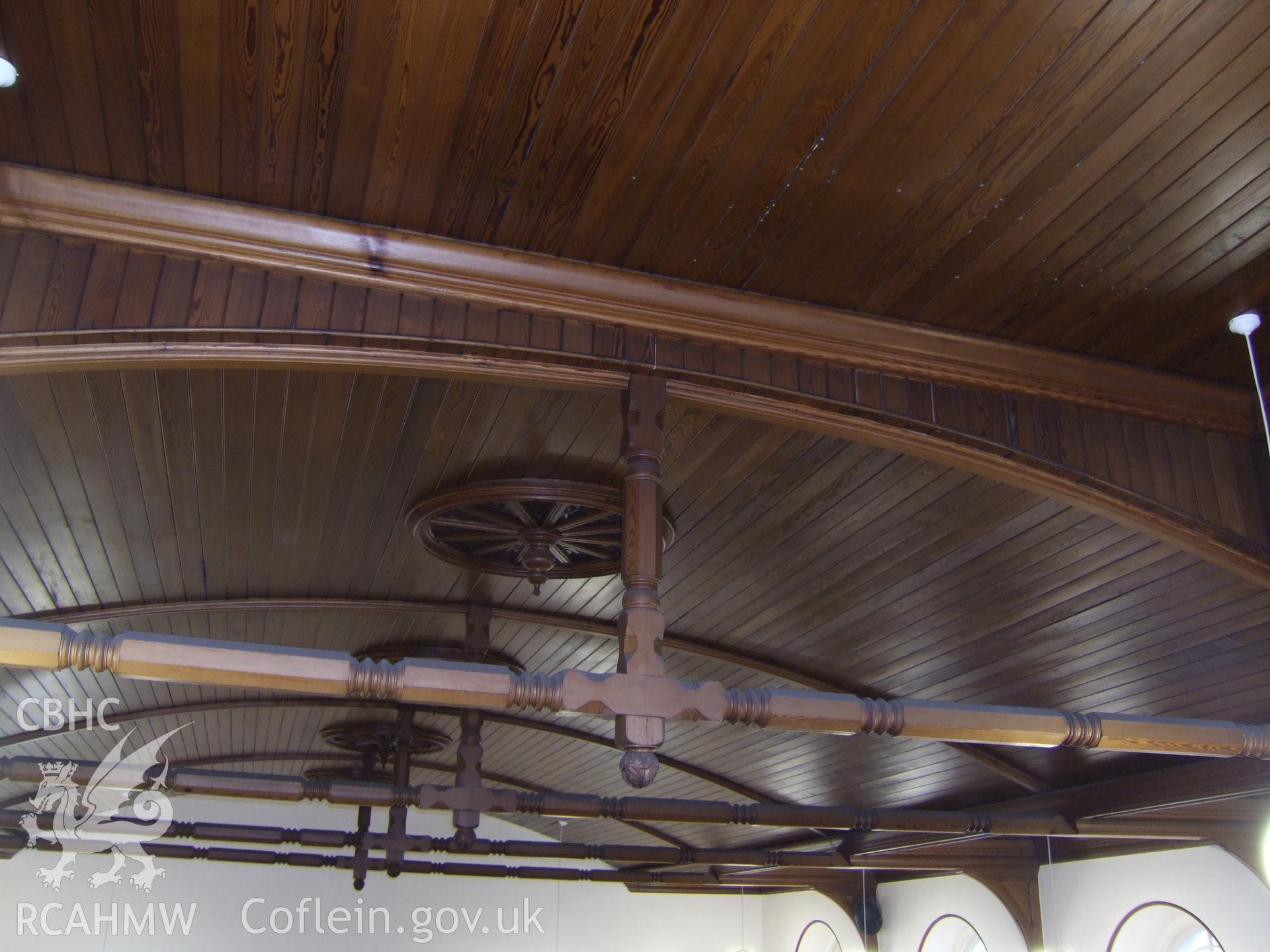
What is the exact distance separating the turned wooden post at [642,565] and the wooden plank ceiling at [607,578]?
806 millimetres

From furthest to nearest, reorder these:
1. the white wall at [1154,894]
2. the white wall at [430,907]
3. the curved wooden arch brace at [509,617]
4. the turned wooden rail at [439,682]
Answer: the white wall at [430,907] → the white wall at [1154,894] → the curved wooden arch brace at [509,617] → the turned wooden rail at [439,682]

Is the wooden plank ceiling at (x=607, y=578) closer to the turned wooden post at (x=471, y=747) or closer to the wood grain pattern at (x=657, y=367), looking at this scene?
the turned wooden post at (x=471, y=747)

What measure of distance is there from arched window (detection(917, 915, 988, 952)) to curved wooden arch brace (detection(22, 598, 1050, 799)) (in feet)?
12.5

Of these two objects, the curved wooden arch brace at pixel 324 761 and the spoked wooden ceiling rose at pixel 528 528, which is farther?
the curved wooden arch brace at pixel 324 761

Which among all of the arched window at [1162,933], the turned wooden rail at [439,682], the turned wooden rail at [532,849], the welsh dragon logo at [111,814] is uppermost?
the welsh dragon logo at [111,814]

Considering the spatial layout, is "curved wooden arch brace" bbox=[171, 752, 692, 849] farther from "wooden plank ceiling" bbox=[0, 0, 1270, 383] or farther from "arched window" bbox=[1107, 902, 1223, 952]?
"wooden plank ceiling" bbox=[0, 0, 1270, 383]

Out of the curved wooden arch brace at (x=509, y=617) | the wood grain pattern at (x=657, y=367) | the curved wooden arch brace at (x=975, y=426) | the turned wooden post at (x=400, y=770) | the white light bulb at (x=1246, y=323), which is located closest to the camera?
the wood grain pattern at (x=657, y=367)

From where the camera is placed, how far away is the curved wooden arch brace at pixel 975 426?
3779 millimetres

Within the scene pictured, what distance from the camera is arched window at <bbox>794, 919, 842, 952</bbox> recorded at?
13.6m

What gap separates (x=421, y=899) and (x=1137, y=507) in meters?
13.2

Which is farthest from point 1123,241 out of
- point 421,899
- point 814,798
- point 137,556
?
point 421,899

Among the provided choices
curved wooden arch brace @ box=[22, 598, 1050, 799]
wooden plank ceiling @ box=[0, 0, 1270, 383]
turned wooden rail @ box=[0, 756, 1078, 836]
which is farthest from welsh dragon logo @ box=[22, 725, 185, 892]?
wooden plank ceiling @ box=[0, 0, 1270, 383]

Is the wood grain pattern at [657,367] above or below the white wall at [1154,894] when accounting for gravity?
above

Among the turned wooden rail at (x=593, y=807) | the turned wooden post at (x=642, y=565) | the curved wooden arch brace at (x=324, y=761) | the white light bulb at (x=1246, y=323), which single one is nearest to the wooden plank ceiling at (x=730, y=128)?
the white light bulb at (x=1246, y=323)
